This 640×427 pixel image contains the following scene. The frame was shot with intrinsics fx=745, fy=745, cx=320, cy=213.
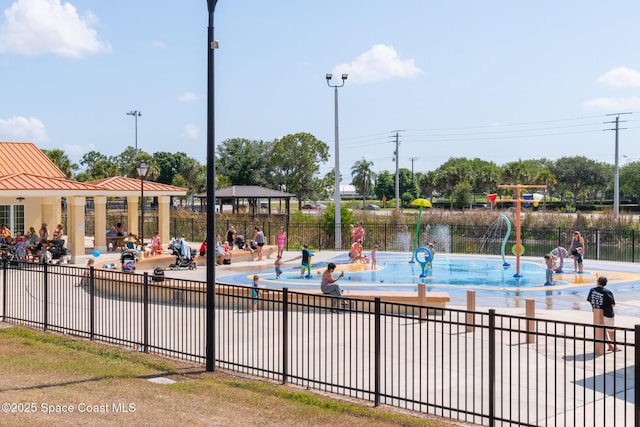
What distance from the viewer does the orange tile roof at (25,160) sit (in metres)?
37.2

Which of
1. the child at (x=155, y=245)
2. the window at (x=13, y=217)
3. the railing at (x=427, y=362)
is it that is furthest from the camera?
the window at (x=13, y=217)

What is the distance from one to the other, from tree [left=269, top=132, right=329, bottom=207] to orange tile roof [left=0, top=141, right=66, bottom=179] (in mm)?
41698

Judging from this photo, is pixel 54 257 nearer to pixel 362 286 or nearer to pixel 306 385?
pixel 362 286

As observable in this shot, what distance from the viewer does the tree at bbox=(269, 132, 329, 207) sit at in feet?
262

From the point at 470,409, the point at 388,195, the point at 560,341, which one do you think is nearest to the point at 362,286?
the point at 560,341

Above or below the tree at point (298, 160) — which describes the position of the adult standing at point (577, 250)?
below

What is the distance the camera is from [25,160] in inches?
1516

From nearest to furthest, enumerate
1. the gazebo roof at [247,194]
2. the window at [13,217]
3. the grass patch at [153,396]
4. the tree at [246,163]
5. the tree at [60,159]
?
the grass patch at [153,396], the window at [13,217], the gazebo roof at [247,194], the tree at [60,159], the tree at [246,163]

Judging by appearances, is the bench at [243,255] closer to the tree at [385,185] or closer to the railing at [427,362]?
the railing at [427,362]

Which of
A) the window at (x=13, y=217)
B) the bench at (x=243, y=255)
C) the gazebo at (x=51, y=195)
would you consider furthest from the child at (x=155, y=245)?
the window at (x=13, y=217)

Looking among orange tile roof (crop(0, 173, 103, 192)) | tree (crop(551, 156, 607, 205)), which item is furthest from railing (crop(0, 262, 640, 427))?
tree (crop(551, 156, 607, 205))

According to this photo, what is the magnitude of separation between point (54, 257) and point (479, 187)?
7281 centimetres

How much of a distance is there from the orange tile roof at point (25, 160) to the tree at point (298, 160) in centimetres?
4170

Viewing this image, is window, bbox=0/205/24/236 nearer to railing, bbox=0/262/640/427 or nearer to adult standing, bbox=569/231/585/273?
railing, bbox=0/262/640/427
